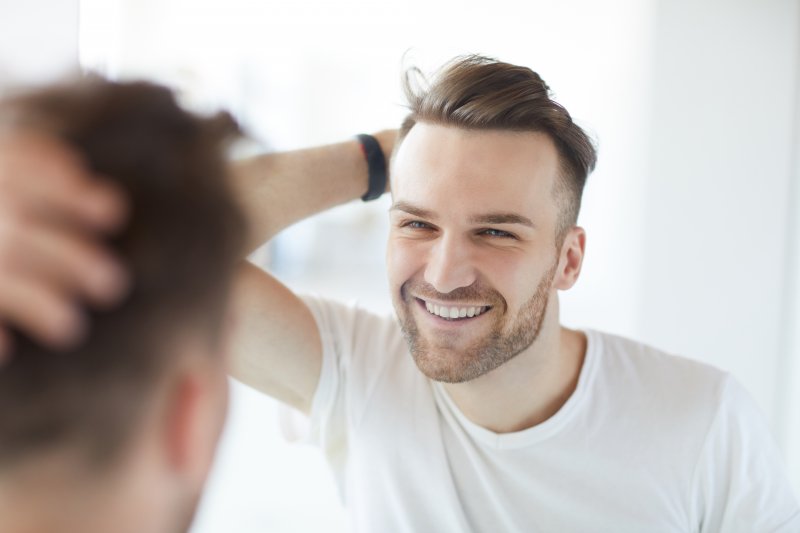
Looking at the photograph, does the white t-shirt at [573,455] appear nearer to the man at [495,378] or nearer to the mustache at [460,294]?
the man at [495,378]

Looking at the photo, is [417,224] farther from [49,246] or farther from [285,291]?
[49,246]

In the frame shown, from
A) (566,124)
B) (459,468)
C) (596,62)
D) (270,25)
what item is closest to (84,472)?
(459,468)

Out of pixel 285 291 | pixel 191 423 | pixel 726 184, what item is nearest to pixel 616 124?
pixel 726 184

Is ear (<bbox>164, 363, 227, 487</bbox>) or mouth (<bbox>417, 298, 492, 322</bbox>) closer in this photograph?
ear (<bbox>164, 363, 227, 487</bbox>)

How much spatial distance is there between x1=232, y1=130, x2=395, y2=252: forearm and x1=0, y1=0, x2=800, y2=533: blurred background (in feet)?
1.83

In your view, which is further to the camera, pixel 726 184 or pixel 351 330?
pixel 726 184

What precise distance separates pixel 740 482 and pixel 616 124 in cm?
177

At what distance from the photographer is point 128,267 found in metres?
0.45

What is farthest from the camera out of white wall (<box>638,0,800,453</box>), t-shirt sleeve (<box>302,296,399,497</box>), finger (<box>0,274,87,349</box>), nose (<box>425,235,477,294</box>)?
white wall (<box>638,0,800,453</box>)

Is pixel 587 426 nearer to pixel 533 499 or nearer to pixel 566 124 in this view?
pixel 533 499

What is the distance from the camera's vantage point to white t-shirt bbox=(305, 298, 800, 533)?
1312 millimetres

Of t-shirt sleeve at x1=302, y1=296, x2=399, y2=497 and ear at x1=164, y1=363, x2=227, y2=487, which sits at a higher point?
ear at x1=164, y1=363, x2=227, y2=487

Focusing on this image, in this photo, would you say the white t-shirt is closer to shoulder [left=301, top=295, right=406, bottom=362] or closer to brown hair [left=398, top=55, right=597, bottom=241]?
shoulder [left=301, top=295, right=406, bottom=362]

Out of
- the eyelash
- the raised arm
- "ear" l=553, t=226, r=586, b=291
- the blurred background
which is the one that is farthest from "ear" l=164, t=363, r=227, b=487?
the blurred background
